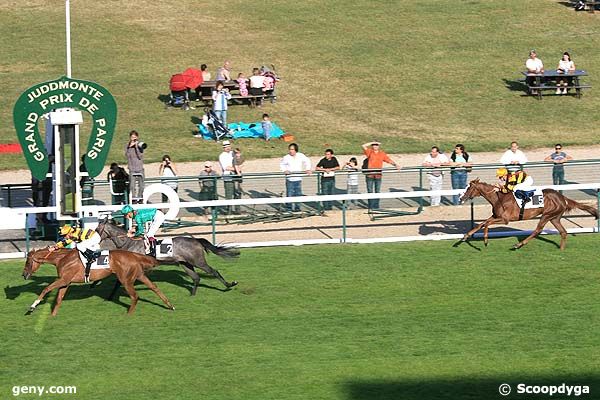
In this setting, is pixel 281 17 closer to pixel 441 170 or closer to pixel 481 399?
pixel 441 170

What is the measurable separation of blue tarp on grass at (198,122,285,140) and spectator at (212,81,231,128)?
0.35m

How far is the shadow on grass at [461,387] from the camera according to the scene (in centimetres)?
1432

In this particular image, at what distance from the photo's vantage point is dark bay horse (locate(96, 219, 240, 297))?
18328mm

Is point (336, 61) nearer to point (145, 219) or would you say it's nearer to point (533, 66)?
point (533, 66)

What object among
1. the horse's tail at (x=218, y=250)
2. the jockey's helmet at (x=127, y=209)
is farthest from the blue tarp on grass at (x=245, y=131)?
the horse's tail at (x=218, y=250)

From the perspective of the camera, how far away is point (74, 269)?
57.0 ft

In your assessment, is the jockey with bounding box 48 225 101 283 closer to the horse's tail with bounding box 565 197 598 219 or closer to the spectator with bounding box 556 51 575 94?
the horse's tail with bounding box 565 197 598 219

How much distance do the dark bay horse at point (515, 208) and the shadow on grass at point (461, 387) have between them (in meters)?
6.01

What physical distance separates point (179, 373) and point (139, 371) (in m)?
0.52

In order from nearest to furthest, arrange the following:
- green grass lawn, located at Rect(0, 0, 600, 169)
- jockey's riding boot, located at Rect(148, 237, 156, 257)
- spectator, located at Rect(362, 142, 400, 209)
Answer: jockey's riding boot, located at Rect(148, 237, 156, 257) < spectator, located at Rect(362, 142, 400, 209) < green grass lawn, located at Rect(0, 0, 600, 169)

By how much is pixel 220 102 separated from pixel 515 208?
12269 mm

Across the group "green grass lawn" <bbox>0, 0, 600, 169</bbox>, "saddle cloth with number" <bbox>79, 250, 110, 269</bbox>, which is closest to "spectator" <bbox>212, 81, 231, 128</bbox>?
"green grass lawn" <bbox>0, 0, 600, 169</bbox>

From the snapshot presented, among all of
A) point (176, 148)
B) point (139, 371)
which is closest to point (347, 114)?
point (176, 148)

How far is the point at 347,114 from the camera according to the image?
34.7 m
